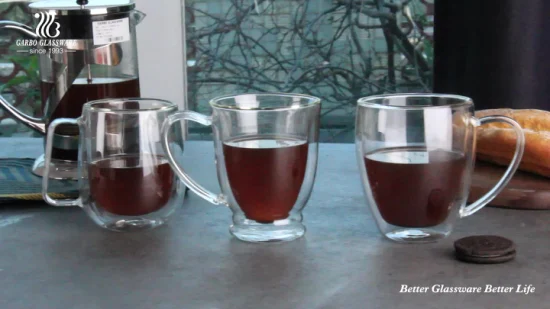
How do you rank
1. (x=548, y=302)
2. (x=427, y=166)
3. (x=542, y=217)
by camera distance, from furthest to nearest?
(x=542, y=217) → (x=427, y=166) → (x=548, y=302)

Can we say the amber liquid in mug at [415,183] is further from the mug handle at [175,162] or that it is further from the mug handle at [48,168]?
the mug handle at [48,168]

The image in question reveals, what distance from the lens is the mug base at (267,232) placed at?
2.68ft

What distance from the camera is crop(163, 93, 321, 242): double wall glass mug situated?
0.79m

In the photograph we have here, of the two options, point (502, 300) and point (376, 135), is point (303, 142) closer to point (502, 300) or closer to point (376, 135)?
point (376, 135)

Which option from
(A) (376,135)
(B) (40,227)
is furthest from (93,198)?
(A) (376,135)

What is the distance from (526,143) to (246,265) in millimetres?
386

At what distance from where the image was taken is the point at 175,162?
0.84m

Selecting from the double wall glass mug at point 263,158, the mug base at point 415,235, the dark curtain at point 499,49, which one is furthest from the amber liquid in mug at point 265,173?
the dark curtain at point 499,49

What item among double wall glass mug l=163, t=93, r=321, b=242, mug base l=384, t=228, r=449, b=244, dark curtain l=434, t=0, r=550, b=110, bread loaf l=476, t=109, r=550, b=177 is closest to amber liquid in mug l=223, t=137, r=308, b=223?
double wall glass mug l=163, t=93, r=321, b=242

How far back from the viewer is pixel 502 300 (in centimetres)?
66

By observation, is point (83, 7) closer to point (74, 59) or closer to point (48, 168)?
point (74, 59)

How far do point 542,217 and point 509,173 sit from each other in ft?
0.35

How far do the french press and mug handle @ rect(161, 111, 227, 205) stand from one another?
247mm

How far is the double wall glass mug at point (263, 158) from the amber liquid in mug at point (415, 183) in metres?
0.07
